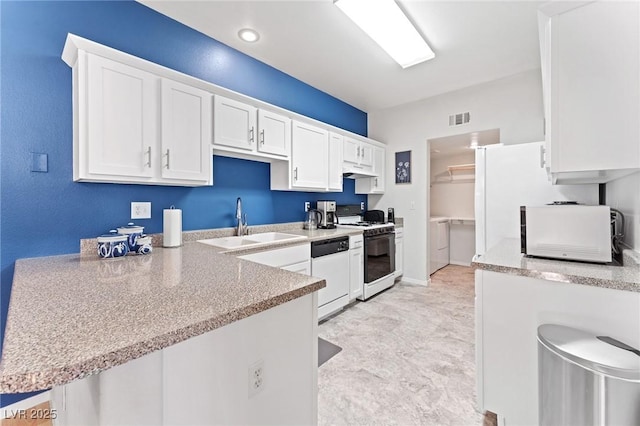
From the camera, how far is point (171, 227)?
1.95 metres

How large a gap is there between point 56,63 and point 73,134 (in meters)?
0.44

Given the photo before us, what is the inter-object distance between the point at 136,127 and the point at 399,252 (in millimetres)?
3528

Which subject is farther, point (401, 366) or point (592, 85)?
point (401, 366)

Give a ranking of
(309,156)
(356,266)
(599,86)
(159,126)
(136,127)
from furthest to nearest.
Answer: (356,266) < (309,156) < (159,126) < (136,127) < (599,86)

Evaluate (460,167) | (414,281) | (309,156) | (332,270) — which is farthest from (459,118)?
(332,270)

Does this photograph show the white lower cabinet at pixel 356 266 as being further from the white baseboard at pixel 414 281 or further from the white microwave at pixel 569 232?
the white microwave at pixel 569 232

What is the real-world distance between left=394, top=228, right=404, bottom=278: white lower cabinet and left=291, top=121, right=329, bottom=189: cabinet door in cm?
153

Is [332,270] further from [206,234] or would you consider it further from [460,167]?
[460,167]

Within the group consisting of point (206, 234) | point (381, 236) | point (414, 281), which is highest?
point (206, 234)

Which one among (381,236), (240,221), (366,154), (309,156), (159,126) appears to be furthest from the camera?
(366,154)

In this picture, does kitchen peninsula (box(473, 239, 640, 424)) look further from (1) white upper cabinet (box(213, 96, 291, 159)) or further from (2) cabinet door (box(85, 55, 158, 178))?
(2) cabinet door (box(85, 55, 158, 178))

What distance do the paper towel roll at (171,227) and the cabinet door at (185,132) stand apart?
0.88ft

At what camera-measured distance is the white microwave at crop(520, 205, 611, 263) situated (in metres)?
1.37

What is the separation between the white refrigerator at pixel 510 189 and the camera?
7.29ft
